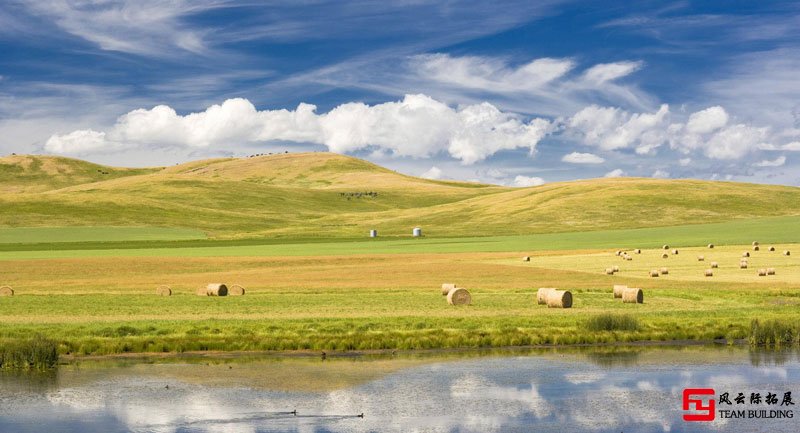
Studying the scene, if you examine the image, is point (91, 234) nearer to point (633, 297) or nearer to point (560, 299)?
point (560, 299)

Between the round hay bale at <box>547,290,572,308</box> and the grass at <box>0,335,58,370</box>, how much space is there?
25645mm

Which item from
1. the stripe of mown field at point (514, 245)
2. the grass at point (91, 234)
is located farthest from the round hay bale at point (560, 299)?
the grass at point (91, 234)

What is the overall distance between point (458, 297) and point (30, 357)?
23667 millimetres

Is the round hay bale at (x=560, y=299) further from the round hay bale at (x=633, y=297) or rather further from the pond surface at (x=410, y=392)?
the pond surface at (x=410, y=392)

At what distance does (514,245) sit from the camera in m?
118

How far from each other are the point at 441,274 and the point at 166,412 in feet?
167

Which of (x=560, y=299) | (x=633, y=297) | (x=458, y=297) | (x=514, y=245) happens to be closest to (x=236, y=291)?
(x=458, y=297)

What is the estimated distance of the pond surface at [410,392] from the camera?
2175 cm

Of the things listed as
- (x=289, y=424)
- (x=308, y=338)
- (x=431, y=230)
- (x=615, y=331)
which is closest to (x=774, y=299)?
(x=615, y=331)

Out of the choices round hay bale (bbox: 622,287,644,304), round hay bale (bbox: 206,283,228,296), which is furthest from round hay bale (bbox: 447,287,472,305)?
round hay bale (bbox: 206,283,228,296)

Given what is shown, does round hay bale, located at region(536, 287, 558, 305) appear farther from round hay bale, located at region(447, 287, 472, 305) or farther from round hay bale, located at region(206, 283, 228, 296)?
round hay bale, located at region(206, 283, 228, 296)

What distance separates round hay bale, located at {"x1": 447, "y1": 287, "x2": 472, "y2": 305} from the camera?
1870 inches

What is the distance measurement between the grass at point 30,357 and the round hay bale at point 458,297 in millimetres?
22500

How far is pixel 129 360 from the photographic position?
106 feet
